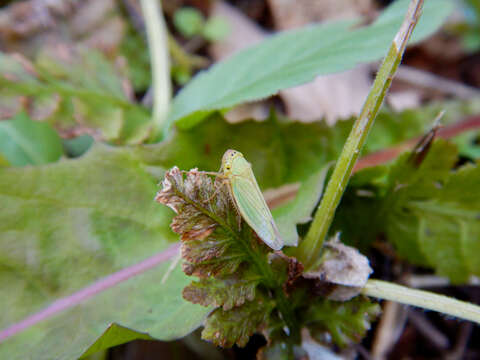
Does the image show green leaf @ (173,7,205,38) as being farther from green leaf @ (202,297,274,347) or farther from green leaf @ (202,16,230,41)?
green leaf @ (202,297,274,347)

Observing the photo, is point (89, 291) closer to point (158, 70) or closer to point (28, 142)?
point (28, 142)

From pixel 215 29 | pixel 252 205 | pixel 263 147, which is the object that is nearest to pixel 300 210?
pixel 252 205

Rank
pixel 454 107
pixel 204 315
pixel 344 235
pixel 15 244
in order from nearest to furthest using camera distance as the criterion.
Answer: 1. pixel 204 315
2. pixel 15 244
3. pixel 344 235
4. pixel 454 107

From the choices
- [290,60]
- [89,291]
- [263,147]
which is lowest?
[89,291]

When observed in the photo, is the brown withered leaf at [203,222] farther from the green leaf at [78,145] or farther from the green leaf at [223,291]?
the green leaf at [78,145]

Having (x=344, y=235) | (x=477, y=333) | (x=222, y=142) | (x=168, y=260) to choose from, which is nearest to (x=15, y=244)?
(x=168, y=260)

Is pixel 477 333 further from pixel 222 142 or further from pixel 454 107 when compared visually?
pixel 222 142

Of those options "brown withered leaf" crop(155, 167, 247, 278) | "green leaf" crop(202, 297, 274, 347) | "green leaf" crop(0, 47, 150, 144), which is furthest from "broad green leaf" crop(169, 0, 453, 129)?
"green leaf" crop(202, 297, 274, 347)
